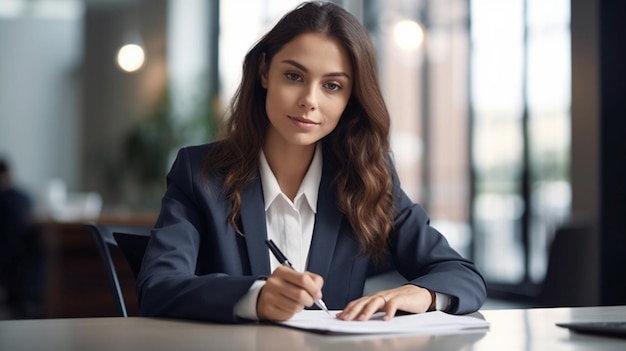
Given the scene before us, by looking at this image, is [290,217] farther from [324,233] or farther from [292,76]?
[292,76]

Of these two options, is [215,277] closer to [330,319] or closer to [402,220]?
[330,319]

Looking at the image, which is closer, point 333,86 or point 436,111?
point 333,86

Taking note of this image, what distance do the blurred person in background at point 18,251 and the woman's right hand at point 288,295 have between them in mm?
7291

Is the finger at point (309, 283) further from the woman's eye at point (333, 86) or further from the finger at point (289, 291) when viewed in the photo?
the woman's eye at point (333, 86)

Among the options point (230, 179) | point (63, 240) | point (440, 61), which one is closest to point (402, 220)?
point (230, 179)

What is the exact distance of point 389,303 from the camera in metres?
1.46

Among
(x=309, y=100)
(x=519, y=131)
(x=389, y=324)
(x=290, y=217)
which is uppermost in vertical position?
(x=309, y=100)

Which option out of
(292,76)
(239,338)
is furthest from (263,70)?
(239,338)

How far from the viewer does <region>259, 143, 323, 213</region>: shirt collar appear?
1.95 metres

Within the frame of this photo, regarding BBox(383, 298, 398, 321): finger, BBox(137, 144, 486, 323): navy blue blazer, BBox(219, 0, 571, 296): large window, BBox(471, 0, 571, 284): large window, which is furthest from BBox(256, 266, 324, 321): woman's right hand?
BBox(471, 0, 571, 284): large window

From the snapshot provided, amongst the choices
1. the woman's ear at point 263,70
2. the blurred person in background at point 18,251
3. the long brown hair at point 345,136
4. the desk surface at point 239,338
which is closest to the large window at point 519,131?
the blurred person in background at point 18,251

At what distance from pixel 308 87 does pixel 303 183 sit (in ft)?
0.86

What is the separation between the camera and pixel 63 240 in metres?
6.86

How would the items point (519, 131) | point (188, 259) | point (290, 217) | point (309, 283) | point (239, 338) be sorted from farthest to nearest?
point (519, 131) → point (290, 217) → point (188, 259) → point (309, 283) → point (239, 338)
